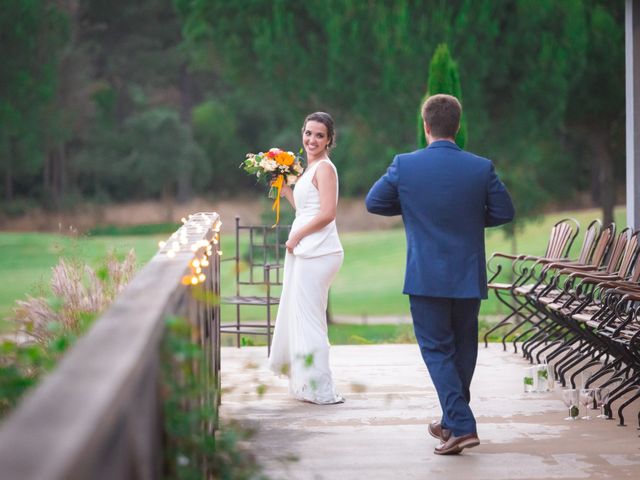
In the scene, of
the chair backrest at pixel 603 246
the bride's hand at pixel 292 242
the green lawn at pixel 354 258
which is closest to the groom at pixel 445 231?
the bride's hand at pixel 292 242

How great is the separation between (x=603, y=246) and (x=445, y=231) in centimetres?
327

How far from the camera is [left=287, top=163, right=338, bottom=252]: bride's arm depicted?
6.49 m

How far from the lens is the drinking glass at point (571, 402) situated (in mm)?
5895

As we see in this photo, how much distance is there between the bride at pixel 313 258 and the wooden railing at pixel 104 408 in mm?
3755

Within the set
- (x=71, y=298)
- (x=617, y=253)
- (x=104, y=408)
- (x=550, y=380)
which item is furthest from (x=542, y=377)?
(x=104, y=408)

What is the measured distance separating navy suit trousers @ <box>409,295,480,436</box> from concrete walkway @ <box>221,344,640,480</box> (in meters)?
0.20

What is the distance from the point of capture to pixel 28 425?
136 centimetres

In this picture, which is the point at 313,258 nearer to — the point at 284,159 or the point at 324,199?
the point at 324,199

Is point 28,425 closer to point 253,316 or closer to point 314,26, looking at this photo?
point 314,26

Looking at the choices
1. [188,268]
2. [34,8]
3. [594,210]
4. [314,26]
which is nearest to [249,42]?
[314,26]

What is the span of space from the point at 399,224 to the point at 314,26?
6.50 meters

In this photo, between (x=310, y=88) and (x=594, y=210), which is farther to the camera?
(x=594, y=210)

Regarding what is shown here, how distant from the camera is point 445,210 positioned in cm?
480

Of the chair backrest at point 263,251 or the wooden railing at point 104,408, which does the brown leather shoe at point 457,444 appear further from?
the wooden railing at point 104,408
